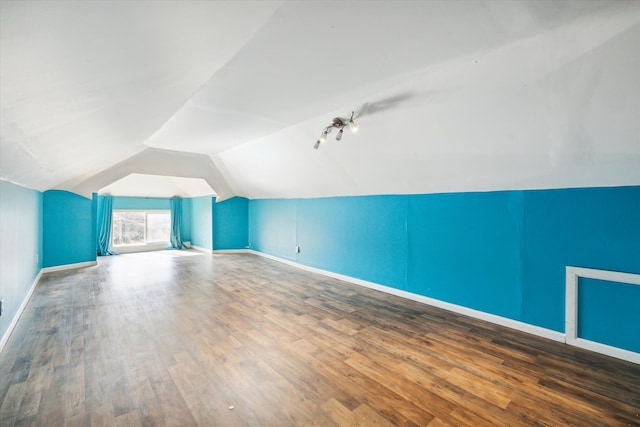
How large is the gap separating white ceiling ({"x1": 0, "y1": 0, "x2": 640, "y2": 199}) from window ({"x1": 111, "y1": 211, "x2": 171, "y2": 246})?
591 cm

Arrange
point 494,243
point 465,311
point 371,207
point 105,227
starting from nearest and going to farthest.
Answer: point 494,243 < point 465,311 < point 371,207 < point 105,227

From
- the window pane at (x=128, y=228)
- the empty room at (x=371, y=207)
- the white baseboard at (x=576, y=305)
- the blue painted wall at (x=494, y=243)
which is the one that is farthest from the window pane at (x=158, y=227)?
the white baseboard at (x=576, y=305)

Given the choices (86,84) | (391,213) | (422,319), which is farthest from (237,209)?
(86,84)

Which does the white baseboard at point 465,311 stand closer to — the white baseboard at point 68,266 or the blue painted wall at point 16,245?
the blue painted wall at point 16,245

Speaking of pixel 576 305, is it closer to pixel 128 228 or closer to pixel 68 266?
pixel 68 266

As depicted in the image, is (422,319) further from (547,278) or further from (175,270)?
(175,270)

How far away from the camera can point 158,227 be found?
350 inches


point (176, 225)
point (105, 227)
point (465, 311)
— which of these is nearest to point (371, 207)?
point (465, 311)

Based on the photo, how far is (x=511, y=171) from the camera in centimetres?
274

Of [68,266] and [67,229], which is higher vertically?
[67,229]

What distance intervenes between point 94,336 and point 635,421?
4.36m

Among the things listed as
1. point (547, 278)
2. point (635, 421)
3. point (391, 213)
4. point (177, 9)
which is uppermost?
point (177, 9)

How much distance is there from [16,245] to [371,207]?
4.63 m

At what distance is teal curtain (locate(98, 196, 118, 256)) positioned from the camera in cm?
748
